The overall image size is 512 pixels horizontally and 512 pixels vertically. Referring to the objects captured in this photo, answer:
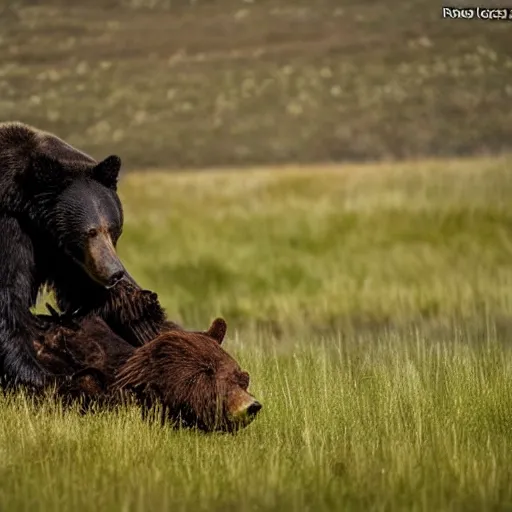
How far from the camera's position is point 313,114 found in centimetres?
2041

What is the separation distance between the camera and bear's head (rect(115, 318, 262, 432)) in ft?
18.4

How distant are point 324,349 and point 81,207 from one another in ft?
7.08

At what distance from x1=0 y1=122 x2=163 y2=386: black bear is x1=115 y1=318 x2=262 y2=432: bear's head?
0.47 metres

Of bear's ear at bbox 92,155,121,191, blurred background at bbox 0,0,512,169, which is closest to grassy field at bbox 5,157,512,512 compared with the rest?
bear's ear at bbox 92,155,121,191

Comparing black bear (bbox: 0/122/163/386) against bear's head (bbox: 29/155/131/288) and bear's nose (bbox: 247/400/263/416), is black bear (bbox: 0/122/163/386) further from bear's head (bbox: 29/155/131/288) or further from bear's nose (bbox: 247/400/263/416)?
bear's nose (bbox: 247/400/263/416)

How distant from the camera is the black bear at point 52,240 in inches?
245

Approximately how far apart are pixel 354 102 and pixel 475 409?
14.6 meters

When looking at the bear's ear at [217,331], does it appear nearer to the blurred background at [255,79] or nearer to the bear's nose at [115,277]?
the bear's nose at [115,277]

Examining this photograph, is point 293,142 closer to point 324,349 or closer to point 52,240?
point 324,349

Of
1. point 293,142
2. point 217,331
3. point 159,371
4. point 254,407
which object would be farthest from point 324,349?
point 293,142

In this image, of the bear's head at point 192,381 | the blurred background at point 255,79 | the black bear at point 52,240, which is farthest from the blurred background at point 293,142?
the bear's head at point 192,381

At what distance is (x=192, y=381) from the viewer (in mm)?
5668

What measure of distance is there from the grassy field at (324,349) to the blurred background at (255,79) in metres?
2.43

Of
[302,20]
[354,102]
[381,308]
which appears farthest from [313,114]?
[381,308]
